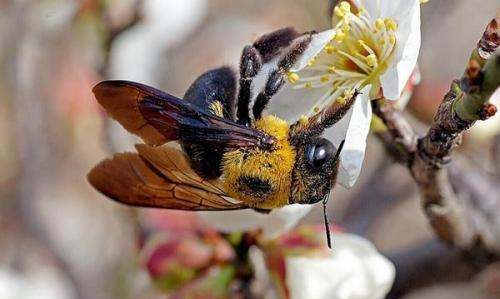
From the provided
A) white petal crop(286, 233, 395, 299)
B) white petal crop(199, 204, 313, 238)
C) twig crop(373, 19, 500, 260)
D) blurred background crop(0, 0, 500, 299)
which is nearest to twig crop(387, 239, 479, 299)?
blurred background crop(0, 0, 500, 299)

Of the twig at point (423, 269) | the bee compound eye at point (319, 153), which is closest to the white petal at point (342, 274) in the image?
the twig at point (423, 269)

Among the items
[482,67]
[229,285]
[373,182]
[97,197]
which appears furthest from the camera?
[97,197]

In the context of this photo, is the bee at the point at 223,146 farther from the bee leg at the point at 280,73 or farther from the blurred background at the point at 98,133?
the blurred background at the point at 98,133

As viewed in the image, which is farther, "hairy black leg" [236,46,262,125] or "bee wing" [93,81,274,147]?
"hairy black leg" [236,46,262,125]

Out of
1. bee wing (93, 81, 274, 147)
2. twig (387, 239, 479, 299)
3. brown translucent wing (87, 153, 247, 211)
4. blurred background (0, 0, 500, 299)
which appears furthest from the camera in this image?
blurred background (0, 0, 500, 299)

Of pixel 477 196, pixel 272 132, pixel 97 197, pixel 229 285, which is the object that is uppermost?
pixel 272 132

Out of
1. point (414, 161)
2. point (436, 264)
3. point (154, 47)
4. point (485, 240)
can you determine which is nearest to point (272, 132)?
point (414, 161)

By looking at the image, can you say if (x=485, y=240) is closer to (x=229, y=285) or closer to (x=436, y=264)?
(x=436, y=264)

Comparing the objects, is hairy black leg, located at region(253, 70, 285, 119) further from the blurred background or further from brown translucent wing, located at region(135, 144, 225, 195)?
the blurred background
